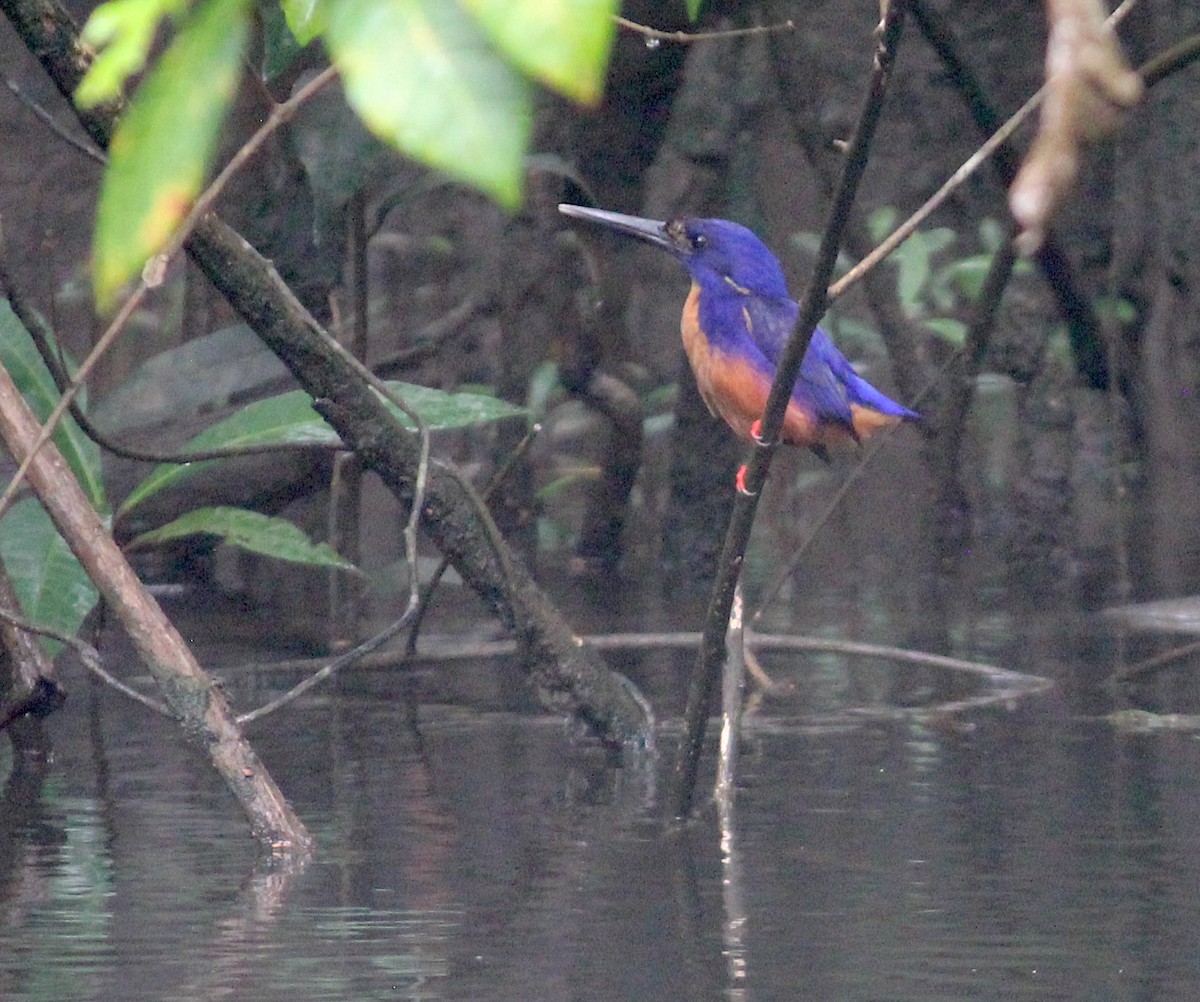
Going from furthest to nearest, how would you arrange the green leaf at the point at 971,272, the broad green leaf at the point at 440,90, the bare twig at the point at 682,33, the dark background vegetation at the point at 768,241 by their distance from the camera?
the green leaf at the point at 971,272
the dark background vegetation at the point at 768,241
the bare twig at the point at 682,33
the broad green leaf at the point at 440,90

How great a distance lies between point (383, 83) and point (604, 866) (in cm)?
200

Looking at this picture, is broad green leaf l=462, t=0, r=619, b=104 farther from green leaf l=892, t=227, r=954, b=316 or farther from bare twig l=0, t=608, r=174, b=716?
green leaf l=892, t=227, r=954, b=316

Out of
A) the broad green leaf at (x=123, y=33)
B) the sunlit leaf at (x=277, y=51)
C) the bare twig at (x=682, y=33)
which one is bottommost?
the broad green leaf at (x=123, y=33)

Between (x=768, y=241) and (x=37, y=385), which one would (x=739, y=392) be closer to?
(x=37, y=385)

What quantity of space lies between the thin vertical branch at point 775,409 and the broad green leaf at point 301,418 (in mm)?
796

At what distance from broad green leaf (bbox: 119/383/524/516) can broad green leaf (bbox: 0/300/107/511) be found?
131 millimetres

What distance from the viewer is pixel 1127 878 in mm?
2438

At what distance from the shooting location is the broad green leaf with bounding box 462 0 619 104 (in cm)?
62

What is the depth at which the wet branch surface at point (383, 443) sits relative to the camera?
2.42m

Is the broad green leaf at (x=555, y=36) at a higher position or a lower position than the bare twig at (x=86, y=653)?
higher

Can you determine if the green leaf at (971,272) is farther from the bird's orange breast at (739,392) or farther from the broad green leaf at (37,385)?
the broad green leaf at (37,385)

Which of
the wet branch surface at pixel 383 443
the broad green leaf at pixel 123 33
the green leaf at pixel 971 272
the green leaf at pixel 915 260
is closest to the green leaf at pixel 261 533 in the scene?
the wet branch surface at pixel 383 443

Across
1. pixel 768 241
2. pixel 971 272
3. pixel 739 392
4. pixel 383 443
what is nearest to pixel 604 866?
pixel 383 443

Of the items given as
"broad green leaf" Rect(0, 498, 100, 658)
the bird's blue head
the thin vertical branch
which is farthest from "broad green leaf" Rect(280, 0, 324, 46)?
the bird's blue head
